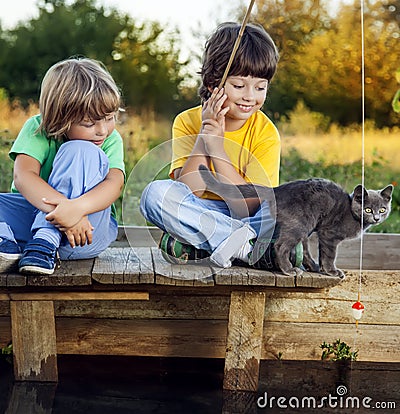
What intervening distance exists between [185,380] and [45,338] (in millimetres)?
544

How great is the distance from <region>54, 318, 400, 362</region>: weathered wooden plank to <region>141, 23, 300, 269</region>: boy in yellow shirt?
17.6 inches

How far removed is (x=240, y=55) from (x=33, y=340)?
3.99ft

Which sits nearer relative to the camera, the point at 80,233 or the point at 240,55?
the point at 80,233

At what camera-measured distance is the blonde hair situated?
2625 millimetres

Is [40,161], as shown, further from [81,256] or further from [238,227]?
[238,227]

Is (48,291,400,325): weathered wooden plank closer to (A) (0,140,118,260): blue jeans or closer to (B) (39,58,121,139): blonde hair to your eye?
(A) (0,140,118,260): blue jeans

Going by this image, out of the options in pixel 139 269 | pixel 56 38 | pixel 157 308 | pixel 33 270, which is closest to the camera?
pixel 33 270

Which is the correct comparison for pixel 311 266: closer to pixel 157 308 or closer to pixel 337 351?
pixel 337 351

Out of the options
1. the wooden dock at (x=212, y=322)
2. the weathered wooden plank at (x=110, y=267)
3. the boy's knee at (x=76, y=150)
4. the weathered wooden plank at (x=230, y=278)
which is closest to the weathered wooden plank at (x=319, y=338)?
the wooden dock at (x=212, y=322)

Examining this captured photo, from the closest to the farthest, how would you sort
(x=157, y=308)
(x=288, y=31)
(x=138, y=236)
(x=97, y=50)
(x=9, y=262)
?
(x=9, y=262)
(x=157, y=308)
(x=138, y=236)
(x=288, y=31)
(x=97, y=50)

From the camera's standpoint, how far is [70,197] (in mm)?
2582

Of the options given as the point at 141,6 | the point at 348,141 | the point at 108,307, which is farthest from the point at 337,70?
the point at 108,307

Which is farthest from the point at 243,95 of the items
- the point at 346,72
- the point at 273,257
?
the point at 346,72

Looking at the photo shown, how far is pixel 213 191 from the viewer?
2.77 metres
